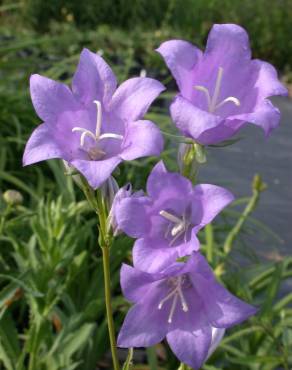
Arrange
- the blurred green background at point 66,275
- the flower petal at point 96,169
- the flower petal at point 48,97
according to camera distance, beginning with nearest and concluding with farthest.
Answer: the flower petal at point 96,169 < the flower petal at point 48,97 < the blurred green background at point 66,275

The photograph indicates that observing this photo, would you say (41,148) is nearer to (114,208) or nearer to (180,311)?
(114,208)

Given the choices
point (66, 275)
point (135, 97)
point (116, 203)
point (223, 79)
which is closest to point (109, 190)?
point (116, 203)

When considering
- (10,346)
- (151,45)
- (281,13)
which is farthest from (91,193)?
(281,13)

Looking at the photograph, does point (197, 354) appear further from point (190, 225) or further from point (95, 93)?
point (95, 93)

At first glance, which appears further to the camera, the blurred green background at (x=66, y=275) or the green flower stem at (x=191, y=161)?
the blurred green background at (x=66, y=275)

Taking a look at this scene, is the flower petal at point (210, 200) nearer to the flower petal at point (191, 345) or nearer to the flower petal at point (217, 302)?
the flower petal at point (217, 302)

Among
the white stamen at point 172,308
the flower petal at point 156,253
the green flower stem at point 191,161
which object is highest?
the green flower stem at point 191,161

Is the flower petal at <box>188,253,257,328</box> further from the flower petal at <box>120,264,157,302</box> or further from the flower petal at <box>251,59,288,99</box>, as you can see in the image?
the flower petal at <box>251,59,288,99</box>

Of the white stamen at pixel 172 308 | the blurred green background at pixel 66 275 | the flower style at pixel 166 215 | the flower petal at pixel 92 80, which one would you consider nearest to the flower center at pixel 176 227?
the flower style at pixel 166 215
